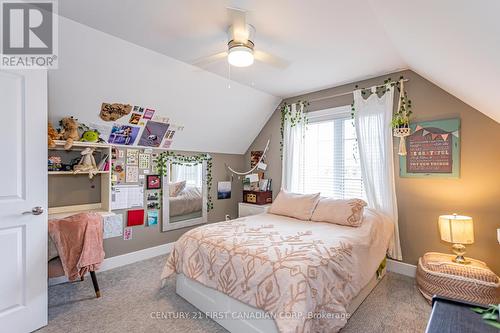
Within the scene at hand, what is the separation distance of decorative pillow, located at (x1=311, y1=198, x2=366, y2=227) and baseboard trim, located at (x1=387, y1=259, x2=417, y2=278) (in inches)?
36.5

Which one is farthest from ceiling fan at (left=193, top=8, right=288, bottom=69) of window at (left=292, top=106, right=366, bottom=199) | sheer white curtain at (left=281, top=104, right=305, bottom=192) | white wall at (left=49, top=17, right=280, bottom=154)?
sheer white curtain at (left=281, top=104, right=305, bottom=192)

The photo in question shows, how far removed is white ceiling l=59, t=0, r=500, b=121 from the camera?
4.75ft

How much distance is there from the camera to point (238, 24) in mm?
2027

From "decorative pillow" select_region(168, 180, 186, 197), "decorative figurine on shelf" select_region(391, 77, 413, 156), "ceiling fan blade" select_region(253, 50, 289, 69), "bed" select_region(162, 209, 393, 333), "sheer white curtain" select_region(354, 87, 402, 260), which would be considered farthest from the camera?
"decorative pillow" select_region(168, 180, 186, 197)

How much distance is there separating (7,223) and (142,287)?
1423 millimetres

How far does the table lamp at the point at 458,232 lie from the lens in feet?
7.84

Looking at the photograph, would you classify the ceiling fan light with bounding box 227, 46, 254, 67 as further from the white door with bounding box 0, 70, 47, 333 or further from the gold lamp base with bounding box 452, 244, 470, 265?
the gold lamp base with bounding box 452, 244, 470, 265

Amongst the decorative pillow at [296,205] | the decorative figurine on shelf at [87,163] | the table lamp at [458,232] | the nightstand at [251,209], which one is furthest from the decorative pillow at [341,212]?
the decorative figurine on shelf at [87,163]

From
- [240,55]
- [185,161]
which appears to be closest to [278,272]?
[240,55]

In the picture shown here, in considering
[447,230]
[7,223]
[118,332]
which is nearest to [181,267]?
[118,332]

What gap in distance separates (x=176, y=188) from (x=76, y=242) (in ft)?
5.95

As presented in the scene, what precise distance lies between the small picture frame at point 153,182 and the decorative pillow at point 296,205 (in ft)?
5.75

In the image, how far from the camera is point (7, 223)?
6.05 feet

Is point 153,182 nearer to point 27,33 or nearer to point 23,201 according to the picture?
point 23,201
